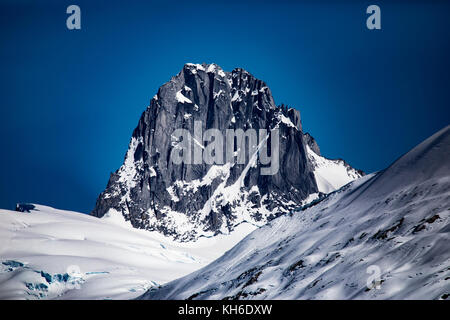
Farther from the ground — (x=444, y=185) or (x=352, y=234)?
(x=444, y=185)

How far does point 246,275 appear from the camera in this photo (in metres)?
56.1

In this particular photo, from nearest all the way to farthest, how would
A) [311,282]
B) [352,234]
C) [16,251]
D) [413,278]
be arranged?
[413,278]
[311,282]
[352,234]
[16,251]

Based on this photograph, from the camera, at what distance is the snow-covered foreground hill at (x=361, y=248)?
35.0 m

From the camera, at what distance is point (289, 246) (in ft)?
194

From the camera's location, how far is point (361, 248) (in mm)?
45156

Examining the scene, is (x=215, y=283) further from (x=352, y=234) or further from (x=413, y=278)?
(x=413, y=278)

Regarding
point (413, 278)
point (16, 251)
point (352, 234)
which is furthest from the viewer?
point (16, 251)

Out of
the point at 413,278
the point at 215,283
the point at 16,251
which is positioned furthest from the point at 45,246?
the point at 413,278

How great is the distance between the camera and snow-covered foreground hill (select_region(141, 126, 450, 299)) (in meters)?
35.0
